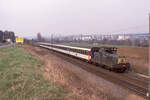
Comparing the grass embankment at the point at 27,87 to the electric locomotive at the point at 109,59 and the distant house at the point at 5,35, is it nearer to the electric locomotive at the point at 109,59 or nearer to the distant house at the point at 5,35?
the electric locomotive at the point at 109,59

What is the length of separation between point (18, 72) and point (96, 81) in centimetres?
812

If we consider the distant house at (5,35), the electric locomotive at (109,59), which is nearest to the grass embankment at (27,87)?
the electric locomotive at (109,59)

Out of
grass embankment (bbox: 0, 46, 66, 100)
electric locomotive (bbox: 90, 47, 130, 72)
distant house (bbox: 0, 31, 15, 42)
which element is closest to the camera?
grass embankment (bbox: 0, 46, 66, 100)

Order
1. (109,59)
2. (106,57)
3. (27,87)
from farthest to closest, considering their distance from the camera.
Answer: (106,57)
(109,59)
(27,87)

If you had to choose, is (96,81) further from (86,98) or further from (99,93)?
(86,98)

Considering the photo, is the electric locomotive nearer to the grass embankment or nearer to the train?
the train

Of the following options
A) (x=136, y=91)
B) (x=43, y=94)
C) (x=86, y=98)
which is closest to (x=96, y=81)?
(x=136, y=91)

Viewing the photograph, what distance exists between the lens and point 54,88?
9.66 meters

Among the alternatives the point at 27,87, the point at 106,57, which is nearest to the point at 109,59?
the point at 106,57

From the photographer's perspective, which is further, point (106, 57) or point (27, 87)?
point (106, 57)

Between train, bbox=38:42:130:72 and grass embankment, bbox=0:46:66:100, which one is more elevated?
train, bbox=38:42:130:72

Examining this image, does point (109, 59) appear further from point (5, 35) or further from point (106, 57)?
point (5, 35)

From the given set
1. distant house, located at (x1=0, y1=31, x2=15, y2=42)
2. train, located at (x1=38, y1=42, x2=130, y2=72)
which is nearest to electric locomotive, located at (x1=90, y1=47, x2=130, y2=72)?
train, located at (x1=38, y1=42, x2=130, y2=72)

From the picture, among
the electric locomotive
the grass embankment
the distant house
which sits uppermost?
the distant house
